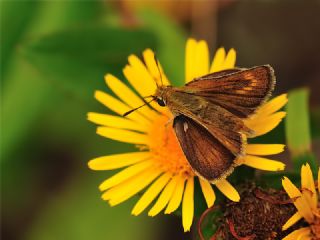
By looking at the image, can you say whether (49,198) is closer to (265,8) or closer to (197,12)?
(197,12)

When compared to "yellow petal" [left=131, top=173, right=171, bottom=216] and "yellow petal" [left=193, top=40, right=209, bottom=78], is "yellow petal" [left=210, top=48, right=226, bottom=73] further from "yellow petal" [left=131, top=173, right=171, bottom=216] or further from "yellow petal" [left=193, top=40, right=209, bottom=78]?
"yellow petal" [left=131, top=173, right=171, bottom=216]

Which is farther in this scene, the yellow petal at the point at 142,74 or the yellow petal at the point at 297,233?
Result: the yellow petal at the point at 142,74

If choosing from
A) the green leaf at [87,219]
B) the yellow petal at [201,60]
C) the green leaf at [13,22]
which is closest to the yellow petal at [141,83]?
the yellow petal at [201,60]

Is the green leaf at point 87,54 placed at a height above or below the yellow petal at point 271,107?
above

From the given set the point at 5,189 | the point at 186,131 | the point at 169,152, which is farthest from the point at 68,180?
the point at 186,131

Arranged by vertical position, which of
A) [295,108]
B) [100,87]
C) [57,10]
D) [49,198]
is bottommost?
[49,198]

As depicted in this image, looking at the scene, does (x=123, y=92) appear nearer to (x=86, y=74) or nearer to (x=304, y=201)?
(x=86, y=74)

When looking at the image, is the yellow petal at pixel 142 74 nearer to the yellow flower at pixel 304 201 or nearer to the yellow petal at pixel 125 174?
the yellow petal at pixel 125 174

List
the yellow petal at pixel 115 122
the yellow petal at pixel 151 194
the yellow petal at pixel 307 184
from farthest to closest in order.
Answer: the yellow petal at pixel 115 122 < the yellow petal at pixel 151 194 < the yellow petal at pixel 307 184
